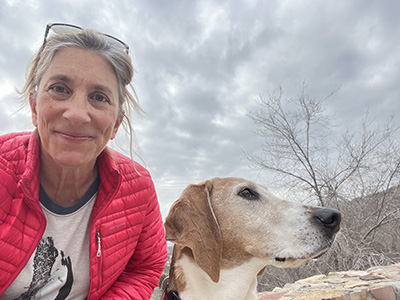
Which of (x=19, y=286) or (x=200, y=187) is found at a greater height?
(x=200, y=187)

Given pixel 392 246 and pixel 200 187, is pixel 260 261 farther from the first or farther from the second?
pixel 392 246

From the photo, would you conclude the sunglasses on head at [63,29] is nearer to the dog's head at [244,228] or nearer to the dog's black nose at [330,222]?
the dog's head at [244,228]

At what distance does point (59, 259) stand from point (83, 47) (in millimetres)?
1540

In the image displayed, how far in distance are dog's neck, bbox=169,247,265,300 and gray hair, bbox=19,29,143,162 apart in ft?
4.31

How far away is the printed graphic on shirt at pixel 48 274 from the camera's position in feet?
6.66

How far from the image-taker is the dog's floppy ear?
2.10 m

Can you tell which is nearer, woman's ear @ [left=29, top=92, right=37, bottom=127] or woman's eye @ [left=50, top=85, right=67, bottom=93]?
woman's eye @ [left=50, top=85, right=67, bottom=93]

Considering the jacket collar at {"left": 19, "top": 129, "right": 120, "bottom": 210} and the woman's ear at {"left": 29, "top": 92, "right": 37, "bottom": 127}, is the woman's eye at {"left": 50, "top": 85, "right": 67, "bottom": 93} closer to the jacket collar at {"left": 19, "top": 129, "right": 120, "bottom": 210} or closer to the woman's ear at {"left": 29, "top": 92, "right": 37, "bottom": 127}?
the woman's ear at {"left": 29, "top": 92, "right": 37, "bottom": 127}

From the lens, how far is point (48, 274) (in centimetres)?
207

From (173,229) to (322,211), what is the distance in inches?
43.9

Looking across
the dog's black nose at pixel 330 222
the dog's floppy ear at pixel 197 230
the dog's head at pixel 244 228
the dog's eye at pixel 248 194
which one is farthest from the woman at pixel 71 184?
the dog's black nose at pixel 330 222

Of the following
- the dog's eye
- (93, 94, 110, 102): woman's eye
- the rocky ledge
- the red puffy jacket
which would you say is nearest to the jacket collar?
the red puffy jacket

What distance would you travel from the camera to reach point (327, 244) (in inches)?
81.7

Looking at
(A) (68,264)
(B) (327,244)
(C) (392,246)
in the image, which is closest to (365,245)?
(C) (392,246)
